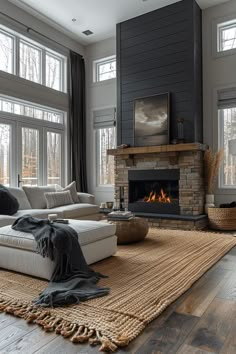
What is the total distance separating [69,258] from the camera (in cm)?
251

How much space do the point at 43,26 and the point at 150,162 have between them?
3.78m

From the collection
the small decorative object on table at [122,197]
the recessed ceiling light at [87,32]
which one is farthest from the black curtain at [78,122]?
the small decorative object on table at [122,197]

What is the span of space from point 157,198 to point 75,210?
1.82m

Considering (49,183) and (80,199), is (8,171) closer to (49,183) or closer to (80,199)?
(49,183)

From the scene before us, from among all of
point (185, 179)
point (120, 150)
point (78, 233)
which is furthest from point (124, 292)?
point (120, 150)

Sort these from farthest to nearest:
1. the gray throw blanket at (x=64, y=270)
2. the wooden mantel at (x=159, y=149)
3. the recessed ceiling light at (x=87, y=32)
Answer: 1. the recessed ceiling light at (x=87, y=32)
2. the wooden mantel at (x=159, y=149)
3. the gray throw blanket at (x=64, y=270)

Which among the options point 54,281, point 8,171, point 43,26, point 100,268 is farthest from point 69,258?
point 43,26

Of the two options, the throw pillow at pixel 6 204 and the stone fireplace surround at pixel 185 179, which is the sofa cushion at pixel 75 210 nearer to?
the throw pillow at pixel 6 204

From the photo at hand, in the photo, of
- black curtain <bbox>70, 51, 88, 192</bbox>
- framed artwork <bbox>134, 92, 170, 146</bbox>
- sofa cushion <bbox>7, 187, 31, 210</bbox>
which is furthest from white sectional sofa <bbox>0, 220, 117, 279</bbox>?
black curtain <bbox>70, 51, 88, 192</bbox>

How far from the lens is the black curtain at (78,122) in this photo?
23.2ft

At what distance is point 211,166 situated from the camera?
5477 mm

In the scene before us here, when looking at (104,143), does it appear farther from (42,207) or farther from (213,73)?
(213,73)

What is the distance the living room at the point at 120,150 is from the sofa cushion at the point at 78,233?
0.01 metres

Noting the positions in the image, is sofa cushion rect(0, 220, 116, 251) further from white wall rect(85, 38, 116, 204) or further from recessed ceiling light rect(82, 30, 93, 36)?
recessed ceiling light rect(82, 30, 93, 36)
